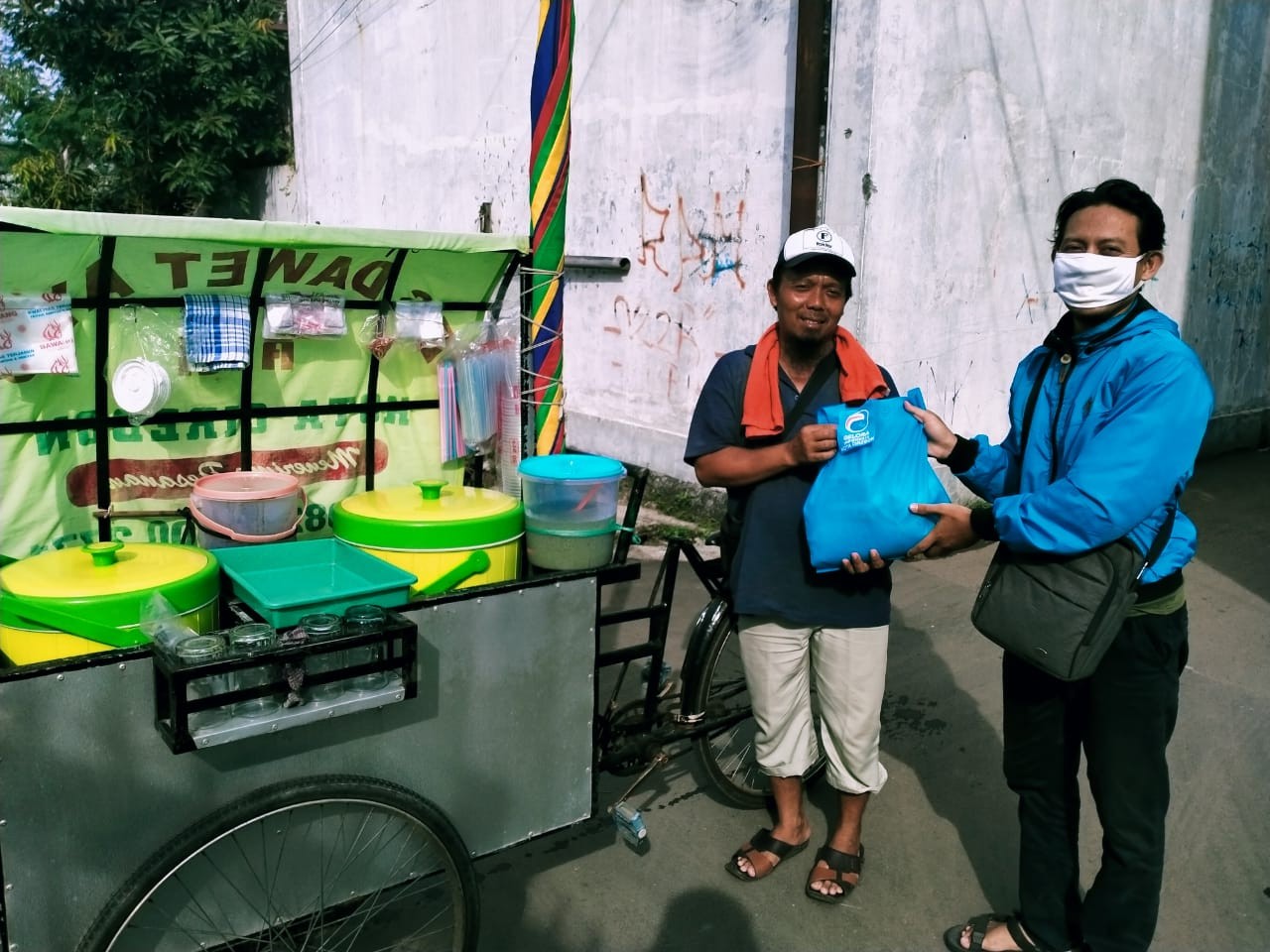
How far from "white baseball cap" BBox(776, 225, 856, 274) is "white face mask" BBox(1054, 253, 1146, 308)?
1.74ft

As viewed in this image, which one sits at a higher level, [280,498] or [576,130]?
[576,130]

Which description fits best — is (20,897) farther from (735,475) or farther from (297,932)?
(735,475)

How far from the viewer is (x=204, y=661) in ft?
5.89

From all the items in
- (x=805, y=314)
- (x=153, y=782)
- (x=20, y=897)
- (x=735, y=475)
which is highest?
(x=805, y=314)

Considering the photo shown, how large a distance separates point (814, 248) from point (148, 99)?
41.7 ft

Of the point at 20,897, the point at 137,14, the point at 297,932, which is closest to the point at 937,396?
the point at 297,932

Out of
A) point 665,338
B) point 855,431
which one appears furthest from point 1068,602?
point 665,338

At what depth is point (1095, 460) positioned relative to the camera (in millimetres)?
2084

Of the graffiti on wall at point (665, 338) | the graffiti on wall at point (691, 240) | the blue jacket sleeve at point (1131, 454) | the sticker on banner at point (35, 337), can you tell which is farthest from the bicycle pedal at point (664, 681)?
the graffiti on wall at point (665, 338)

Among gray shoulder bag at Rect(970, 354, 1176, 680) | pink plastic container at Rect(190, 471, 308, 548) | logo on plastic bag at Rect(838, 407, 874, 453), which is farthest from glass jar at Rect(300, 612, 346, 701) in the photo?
gray shoulder bag at Rect(970, 354, 1176, 680)

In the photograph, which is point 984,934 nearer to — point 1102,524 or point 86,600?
point 1102,524

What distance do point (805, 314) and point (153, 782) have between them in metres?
1.81

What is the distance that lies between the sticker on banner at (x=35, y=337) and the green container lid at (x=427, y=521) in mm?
755

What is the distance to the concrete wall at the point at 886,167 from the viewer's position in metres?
5.96
